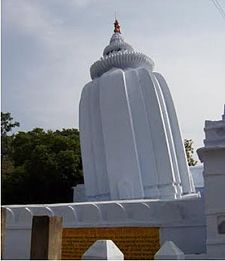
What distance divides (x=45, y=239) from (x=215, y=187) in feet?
18.6

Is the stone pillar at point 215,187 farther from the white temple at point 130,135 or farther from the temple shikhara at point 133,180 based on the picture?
the white temple at point 130,135

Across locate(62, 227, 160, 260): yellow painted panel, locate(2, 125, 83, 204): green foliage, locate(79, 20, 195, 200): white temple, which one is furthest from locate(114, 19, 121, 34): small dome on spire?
locate(62, 227, 160, 260): yellow painted panel

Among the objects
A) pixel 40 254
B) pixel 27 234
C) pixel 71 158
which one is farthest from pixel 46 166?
pixel 40 254

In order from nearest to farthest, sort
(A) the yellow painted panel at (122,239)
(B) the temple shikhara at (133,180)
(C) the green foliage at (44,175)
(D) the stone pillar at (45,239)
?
(D) the stone pillar at (45,239) → (B) the temple shikhara at (133,180) → (A) the yellow painted panel at (122,239) → (C) the green foliage at (44,175)

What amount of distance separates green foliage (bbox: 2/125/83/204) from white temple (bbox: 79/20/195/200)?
7.40 meters

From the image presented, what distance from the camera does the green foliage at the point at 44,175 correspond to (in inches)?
902

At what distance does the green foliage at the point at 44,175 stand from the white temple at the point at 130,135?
24.3 ft

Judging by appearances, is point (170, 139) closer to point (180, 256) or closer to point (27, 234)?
point (27, 234)

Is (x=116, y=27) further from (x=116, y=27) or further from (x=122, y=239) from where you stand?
(x=122, y=239)

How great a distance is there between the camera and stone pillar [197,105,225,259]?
874 centimetres

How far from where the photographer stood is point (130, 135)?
1471 cm

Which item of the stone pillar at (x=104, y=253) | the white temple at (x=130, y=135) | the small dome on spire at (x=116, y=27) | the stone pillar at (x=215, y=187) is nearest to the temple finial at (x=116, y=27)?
the small dome on spire at (x=116, y=27)

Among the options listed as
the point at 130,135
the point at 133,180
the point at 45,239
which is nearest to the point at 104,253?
the point at 45,239

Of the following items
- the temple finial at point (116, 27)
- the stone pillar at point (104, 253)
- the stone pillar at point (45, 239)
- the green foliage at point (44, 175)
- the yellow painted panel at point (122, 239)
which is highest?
the temple finial at point (116, 27)
